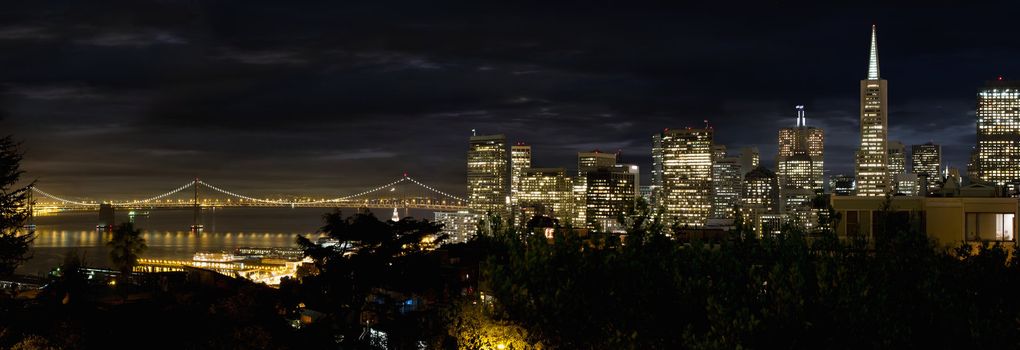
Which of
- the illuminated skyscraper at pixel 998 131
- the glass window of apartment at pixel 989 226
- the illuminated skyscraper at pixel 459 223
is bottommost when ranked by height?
the illuminated skyscraper at pixel 459 223

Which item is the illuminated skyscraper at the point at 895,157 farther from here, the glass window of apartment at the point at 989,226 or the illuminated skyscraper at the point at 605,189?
the glass window of apartment at the point at 989,226

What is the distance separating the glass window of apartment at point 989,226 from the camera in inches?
744

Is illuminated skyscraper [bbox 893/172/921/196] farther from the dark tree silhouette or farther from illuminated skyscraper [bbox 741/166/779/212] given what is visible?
the dark tree silhouette

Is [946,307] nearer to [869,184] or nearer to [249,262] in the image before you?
[249,262]

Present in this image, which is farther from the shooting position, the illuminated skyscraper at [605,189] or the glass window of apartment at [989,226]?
the illuminated skyscraper at [605,189]

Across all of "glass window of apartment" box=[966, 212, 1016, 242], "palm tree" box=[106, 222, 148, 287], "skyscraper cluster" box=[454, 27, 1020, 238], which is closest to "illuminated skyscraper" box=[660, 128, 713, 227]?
"skyscraper cluster" box=[454, 27, 1020, 238]

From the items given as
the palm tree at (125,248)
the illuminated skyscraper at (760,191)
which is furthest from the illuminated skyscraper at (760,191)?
the palm tree at (125,248)

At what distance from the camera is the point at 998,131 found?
123 meters

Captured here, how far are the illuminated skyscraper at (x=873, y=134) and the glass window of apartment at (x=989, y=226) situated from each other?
11858 centimetres

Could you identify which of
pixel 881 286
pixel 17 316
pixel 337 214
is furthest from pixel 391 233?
pixel 881 286

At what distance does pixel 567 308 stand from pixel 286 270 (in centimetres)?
4949

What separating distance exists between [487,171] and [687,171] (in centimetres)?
3416

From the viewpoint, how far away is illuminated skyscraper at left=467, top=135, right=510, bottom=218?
5969 inches

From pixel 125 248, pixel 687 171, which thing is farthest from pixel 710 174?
pixel 125 248
